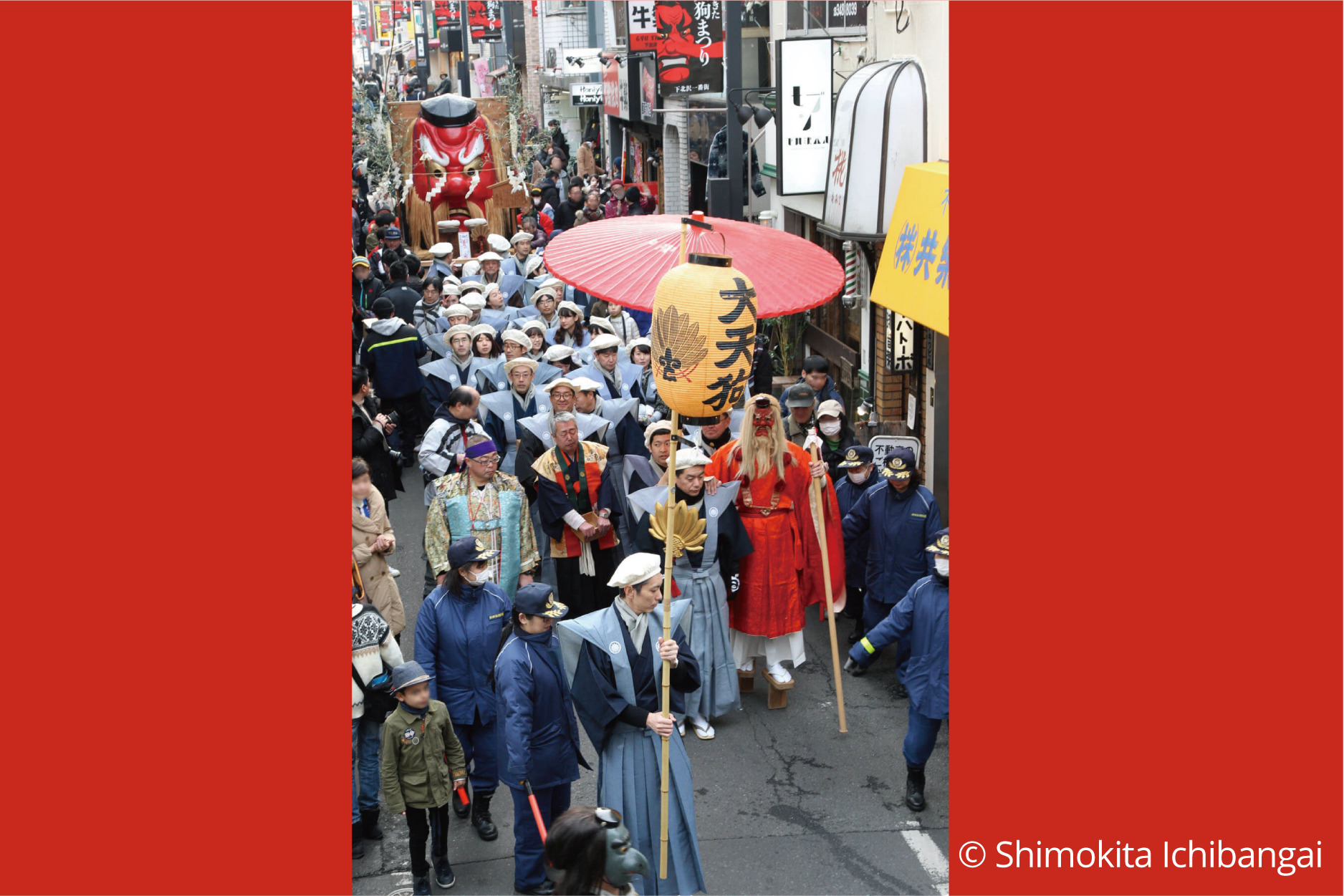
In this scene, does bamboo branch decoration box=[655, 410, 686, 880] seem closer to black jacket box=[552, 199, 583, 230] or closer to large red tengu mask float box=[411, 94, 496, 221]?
black jacket box=[552, 199, 583, 230]

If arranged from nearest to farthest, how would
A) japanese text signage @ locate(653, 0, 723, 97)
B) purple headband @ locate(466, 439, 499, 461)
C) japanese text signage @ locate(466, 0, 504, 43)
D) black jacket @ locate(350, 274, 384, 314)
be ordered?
1. purple headband @ locate(466, 439, 499, 461)
2. black jacket @ locate(350, 274, 384, 314)
3. japanese text signage @ locate(653, 0, 723, 97)
4. japanese text signage @ locate(466, 0, 504, 43)

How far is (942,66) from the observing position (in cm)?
948

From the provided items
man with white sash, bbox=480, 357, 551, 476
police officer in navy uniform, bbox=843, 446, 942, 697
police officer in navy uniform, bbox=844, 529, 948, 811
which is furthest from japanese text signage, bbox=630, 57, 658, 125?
police officer in navy uniform, bbox=844, 529, 948, 811

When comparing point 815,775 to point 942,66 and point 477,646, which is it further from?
point 942,66

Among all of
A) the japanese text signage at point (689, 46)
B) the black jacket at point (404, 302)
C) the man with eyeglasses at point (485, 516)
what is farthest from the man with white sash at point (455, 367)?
the japanese text signage at point (689, 46)

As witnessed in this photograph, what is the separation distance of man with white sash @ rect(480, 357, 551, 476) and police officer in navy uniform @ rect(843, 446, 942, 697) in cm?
265

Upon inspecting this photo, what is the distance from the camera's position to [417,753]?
5215 millimetres

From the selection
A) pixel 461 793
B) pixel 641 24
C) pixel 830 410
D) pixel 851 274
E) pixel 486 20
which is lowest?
pixel 461 793

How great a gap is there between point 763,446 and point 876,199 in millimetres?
3881

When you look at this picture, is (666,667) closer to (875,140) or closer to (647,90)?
→ (875,140)

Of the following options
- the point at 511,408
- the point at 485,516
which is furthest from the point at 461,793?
the point at 511,408

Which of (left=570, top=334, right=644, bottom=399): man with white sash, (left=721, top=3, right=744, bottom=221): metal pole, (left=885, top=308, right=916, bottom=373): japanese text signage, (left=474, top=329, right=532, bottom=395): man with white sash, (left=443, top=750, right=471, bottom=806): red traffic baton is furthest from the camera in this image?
(left=721, top=3, right=744, bottom=221): metal pole

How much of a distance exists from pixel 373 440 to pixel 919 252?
4.34 metres

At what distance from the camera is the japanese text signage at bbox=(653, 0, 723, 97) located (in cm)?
1772
